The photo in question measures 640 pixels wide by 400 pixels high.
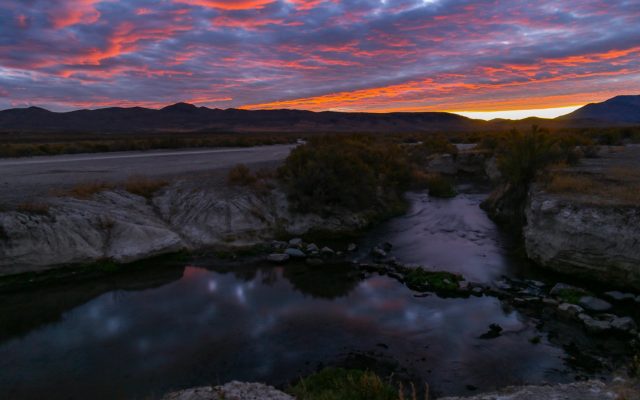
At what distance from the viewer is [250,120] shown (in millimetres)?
178625

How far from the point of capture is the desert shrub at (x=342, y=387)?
7.30 metres

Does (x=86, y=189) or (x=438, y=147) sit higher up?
(x=438, y=147)

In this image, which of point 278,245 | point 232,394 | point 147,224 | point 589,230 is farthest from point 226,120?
point 232,394

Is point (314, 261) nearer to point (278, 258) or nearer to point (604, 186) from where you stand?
point (278, 258)

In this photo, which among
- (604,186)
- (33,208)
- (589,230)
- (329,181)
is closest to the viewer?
(589,230)

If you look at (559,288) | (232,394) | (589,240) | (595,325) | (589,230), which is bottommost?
(595,325)

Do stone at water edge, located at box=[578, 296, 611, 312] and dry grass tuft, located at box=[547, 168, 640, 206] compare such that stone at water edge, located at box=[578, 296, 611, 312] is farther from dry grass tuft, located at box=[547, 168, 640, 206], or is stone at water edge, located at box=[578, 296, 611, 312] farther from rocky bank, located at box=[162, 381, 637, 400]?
rocky bank, located at box=[162, 381, 637, 400]

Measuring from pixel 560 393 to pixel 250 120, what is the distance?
179 m

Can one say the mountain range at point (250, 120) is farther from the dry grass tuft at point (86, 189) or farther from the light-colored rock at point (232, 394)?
the light-colored rock at point (232, 394)

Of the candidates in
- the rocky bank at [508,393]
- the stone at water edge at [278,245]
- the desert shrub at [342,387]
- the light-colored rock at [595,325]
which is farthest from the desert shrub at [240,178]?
the light-colored rock at [595,325]

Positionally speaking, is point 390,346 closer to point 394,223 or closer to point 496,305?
point 496,305

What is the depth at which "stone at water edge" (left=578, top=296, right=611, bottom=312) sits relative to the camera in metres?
12.2

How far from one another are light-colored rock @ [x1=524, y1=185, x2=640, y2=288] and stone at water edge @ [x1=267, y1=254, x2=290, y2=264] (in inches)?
398

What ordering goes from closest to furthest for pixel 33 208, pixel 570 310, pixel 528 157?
pixel 570 310
pixel 33 208
pixel 528 157
